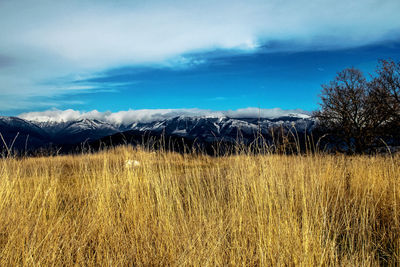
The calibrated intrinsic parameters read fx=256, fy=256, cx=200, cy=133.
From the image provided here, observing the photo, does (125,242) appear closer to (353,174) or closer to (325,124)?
(353,174)

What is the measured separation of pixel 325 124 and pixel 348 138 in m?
1.64

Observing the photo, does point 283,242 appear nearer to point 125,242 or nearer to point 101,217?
point 125,242

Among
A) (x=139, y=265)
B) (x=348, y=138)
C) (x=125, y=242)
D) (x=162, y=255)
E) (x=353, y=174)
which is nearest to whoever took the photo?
(x=139, y=265)

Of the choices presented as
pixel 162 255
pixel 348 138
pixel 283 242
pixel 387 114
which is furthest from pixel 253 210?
pixel 348 138

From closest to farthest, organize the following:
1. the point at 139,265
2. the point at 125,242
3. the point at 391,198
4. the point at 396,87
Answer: the point at 139,265
the point at 125,242
the point at 391,198
the point at 396,87

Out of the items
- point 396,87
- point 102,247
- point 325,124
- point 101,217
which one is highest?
point 396,87

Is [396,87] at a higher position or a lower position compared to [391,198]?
higher

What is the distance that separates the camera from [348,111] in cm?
1639

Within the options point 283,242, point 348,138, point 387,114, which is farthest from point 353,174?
point 348,138

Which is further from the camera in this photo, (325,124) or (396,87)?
(325,124)

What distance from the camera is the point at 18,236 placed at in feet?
8.02

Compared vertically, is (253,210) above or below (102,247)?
above

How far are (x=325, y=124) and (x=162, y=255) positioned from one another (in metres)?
16.9

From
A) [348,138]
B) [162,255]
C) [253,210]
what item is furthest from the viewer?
[348,138]
